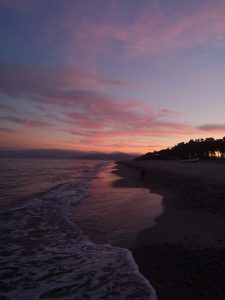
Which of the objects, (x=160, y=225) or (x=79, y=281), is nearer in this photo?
(x=79, y=281)

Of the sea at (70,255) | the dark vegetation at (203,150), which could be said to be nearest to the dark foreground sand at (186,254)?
the sea at (70,255)

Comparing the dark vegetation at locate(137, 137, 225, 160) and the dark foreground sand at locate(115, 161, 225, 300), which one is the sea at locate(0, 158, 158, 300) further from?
the dark vegetation at locate(137, 137, 225, 160)

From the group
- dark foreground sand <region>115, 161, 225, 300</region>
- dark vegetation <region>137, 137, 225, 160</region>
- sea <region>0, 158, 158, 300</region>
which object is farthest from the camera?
dark vegetation <region>137, 137, 225, 160</region>

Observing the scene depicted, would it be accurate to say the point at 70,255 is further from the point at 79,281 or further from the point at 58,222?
the point at 58,222

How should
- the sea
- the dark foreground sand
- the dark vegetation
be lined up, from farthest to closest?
the dark vegetation → the sea → the dark foreground sand

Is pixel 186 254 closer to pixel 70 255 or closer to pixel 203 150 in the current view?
pixel 70 255

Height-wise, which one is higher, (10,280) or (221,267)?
(221,267)

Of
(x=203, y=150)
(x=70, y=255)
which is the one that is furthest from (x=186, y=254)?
(x=203, y=150)

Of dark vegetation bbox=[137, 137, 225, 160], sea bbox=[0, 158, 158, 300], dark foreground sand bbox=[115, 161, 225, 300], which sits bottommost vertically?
sea bbox=[0, 158, 158, 300]

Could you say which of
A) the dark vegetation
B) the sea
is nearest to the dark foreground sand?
the sea

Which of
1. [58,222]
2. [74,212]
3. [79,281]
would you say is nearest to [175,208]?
[74,212]

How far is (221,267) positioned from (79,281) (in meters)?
3.34

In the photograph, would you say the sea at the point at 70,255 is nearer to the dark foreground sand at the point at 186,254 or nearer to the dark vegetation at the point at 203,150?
the dark foreground sand at the point at 186,254

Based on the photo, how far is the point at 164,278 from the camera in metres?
6.44
